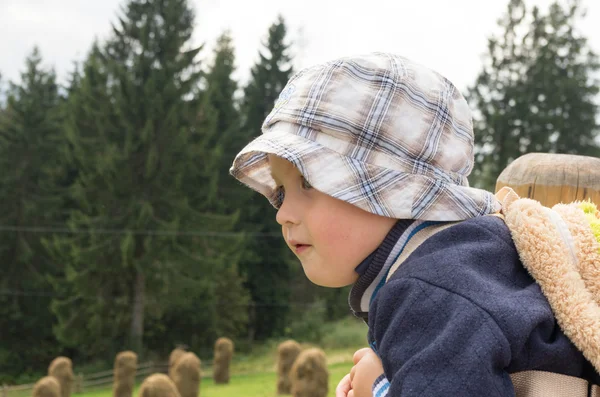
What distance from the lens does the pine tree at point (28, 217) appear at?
29750mm

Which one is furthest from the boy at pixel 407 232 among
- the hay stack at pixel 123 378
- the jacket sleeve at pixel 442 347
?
the hay stack at pixel 123 378

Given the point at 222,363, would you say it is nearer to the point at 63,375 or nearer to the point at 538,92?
the point at 63,375

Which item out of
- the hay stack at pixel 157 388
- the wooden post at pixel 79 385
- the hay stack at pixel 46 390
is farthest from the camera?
the wooden post at pixel 79 385

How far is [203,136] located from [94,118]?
4248 millimetres

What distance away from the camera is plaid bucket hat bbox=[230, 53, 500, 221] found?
1351mm

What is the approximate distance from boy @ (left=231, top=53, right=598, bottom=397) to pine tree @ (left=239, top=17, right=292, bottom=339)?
3084cm

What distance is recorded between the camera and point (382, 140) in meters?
1.38

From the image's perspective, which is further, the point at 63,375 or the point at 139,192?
the point at 139,192

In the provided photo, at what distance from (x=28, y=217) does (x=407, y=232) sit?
31.2 m

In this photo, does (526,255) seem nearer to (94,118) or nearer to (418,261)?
(418,261)

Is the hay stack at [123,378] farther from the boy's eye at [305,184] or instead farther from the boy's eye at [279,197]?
the boy's eye at [305,184]

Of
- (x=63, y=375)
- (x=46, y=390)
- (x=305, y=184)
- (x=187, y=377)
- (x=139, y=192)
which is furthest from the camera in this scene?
(x=139, y=192)

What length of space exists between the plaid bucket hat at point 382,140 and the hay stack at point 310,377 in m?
11.7

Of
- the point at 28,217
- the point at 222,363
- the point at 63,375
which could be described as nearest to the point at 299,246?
the point at 63,375
